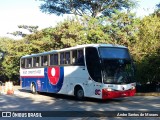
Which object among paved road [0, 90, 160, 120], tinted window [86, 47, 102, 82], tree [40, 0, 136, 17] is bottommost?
paved road [0, 90, 160, 120]

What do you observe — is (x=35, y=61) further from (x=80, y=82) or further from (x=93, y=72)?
(x=93, y=72)

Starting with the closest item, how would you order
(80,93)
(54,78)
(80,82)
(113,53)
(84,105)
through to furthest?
(84,105), (113,53), (80,82), (80,93), (54,78)

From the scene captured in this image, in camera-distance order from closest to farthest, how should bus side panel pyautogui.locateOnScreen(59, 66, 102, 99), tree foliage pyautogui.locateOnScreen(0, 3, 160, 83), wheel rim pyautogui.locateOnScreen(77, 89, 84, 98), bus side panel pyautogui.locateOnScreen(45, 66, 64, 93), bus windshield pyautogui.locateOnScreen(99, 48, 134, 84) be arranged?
1. bus windshield pyautogui.locateOnScreen(99, 48, 134, 84)
2. bus side panel pyautogui.locateOnScreen(59, 66, 102, 99)
3. wheel rim pyautogui.locateOnScreen(77, 89, 84, 98)
4. bus side panel pyautogui.locateOnScreen(45, 66, 64, 93)
5. tree foliage pyautogui.locateOnScreen(0, 3, 160, 83)

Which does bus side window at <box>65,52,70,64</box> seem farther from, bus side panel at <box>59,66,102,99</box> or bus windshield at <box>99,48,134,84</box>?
bus windshield at <box>99,48,134,84</box>

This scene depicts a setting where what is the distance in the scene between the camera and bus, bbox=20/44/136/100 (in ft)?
59.1

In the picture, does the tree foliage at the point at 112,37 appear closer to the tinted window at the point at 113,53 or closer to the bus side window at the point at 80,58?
the tinted window at the point at 113,53

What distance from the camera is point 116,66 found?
18250 mm

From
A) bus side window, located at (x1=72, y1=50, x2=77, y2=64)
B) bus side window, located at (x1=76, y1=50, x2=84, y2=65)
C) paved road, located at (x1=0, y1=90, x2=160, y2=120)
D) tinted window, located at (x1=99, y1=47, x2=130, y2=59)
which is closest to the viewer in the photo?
paved road, located at (x1=0, y1=90, x2=160, y2=120)

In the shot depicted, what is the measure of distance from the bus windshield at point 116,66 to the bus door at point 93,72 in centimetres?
35

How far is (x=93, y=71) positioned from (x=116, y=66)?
129 centimetres

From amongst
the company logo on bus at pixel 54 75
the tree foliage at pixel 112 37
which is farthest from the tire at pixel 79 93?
the tree foliage at pixel 112 37

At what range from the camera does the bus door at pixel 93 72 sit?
18203mm

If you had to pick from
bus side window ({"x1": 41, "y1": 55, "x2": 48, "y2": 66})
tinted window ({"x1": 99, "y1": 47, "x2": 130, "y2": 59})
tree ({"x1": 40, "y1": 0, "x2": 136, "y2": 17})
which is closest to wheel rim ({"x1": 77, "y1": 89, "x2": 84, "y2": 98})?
tinted window ({"x1": 99, "y1": 47, "x2": 130, "y2": 59})

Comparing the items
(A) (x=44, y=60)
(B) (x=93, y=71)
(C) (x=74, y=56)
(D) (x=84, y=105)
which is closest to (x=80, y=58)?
(C) (x=74, y=56)
